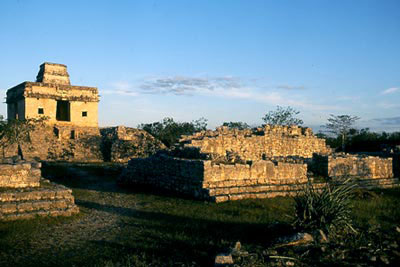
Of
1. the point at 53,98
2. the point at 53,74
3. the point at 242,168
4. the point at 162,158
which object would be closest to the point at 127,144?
the point at 53,98

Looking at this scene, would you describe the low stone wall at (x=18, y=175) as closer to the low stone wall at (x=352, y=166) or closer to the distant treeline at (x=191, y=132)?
the low stone wall at (x=352, y=166)

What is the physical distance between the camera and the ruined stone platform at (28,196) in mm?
8781

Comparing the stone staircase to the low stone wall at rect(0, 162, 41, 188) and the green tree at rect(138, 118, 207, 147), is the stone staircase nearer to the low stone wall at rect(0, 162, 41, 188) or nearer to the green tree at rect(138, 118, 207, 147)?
the low stone wall at rect(0, 162, 41, 188)

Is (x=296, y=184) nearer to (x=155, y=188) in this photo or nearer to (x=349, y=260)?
(x=155, y=188)

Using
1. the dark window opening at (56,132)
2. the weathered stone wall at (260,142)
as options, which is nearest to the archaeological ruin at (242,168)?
the weathered stone wall at (260,142)

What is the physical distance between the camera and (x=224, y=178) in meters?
12.1

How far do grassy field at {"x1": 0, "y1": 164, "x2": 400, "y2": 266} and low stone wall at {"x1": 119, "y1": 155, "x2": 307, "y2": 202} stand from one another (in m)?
0.59

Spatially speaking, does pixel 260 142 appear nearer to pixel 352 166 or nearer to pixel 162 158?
pixel 352 166

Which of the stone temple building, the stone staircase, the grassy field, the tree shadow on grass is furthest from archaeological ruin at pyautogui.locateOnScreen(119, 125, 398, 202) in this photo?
the stone temple building

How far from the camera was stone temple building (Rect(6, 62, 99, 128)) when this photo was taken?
28594 mm

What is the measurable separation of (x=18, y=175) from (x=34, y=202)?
4.41 ft

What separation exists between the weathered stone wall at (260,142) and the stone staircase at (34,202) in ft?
23.1

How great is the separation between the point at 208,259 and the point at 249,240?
52.1 inches

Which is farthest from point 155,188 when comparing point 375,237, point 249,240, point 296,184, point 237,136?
point 375,237
